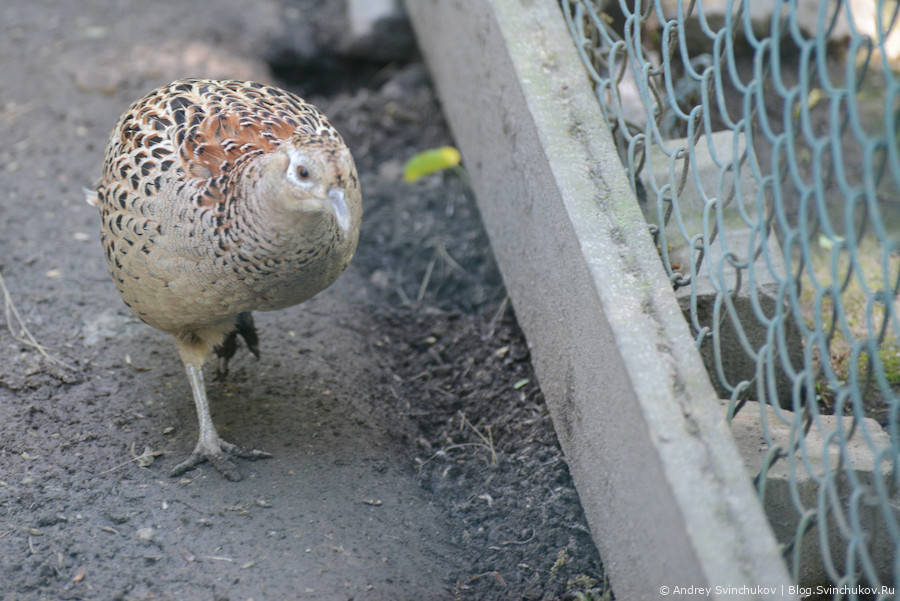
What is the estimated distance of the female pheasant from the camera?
8.09 feet

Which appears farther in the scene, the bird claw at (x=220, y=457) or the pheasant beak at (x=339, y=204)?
the bird claw at (x=220, y=457)

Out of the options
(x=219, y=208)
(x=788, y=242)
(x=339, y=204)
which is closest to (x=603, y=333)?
(x=788, y=242)

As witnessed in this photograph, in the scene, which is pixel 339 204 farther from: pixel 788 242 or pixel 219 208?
pixel 788 242

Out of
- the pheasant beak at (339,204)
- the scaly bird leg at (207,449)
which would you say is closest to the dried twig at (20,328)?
the scaly bird leg at (207,449)

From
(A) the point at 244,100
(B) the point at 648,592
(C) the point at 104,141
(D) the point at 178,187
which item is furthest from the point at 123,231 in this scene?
(C) the point at 104,141

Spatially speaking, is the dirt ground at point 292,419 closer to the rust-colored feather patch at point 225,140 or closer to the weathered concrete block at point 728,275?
the weathered concrete block at point 728,275

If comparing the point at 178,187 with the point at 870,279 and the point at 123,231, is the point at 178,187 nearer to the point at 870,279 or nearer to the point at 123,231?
the point at 123,231

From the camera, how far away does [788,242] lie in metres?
1.98

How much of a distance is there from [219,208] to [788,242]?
66.3 inches

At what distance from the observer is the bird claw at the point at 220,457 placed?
2980mm

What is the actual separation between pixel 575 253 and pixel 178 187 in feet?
4.28

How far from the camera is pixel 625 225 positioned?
257 centimetres

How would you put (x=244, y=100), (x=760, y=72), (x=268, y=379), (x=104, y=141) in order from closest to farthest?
(x=760, y=72) < (x=244, y=100) < (x=268, y=379) < (x=104, y=141)

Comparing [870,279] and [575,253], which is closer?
[575,253]
